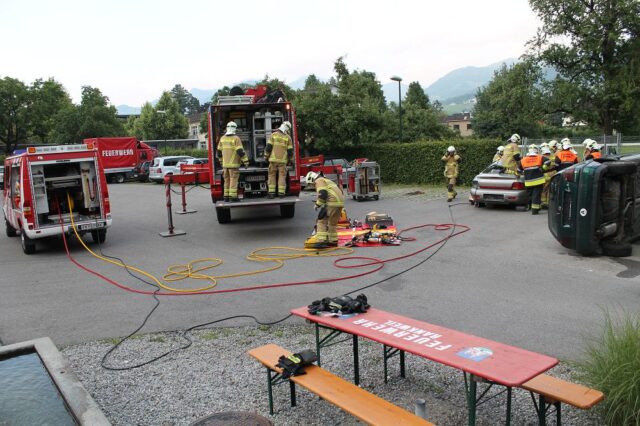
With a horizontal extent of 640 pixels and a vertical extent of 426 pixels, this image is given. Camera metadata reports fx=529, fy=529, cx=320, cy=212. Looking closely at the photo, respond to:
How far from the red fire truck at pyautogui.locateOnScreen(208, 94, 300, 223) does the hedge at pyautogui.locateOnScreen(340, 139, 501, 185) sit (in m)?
12.2

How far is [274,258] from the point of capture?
10.1 meters

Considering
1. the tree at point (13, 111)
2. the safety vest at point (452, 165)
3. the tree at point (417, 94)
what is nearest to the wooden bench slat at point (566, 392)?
the safety vest at point (452, 165)

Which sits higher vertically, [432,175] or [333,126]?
[333,126]

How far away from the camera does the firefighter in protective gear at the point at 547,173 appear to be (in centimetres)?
1405

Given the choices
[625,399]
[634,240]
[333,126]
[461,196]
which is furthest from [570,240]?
[333,126]

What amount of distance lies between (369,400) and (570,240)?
274 inches

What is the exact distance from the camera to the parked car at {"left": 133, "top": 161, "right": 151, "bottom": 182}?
33188mm

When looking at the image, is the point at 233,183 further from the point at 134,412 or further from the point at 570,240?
the point at 134,412

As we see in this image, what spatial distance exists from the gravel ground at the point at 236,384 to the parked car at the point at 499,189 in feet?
34.3

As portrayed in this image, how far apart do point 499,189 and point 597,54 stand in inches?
855

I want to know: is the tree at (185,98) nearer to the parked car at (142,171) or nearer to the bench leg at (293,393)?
the parked car at (142,171)

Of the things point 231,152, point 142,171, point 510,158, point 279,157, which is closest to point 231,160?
point 231,152

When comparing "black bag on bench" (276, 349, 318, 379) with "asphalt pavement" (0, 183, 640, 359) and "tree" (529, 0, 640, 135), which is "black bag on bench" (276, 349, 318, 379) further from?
"tree" (529, 0, 640, 135)

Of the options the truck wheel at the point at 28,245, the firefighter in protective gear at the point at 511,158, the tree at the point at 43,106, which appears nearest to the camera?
the truck wheel at the point at 28,245
